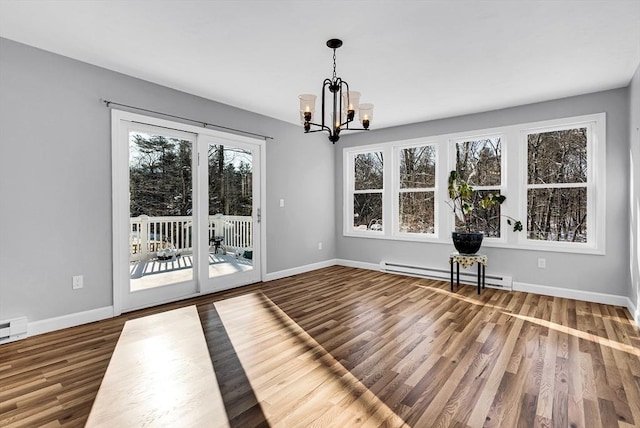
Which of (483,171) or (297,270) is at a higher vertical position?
(483,171)

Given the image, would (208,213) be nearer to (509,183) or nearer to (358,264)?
(358,264)

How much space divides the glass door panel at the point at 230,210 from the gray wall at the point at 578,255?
2.81 m

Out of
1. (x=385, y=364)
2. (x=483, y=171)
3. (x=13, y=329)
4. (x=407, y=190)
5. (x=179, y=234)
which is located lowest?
(x=385, y=364)

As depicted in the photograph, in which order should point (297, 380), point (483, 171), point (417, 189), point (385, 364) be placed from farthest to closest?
point (417, 189) → point (483, 171) → point (385, 364) → point (297, 380)

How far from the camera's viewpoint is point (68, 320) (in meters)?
3.15

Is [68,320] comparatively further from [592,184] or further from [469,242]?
[592,184]

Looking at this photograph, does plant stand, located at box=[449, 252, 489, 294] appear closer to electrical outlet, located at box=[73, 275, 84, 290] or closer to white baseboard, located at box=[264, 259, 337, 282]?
white baseboard, located at box=[264, 259, 337, 282]

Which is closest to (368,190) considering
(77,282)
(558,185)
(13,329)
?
(558,185)

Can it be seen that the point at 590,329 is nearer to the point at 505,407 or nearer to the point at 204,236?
the point at 505,407

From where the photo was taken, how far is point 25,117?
291 centimetres

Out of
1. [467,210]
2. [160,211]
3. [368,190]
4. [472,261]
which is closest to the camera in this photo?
[160,211]

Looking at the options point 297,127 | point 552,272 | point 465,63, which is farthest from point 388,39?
point 552,272

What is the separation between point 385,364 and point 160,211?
305cm

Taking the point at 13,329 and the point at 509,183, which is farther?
the point at 509,183
